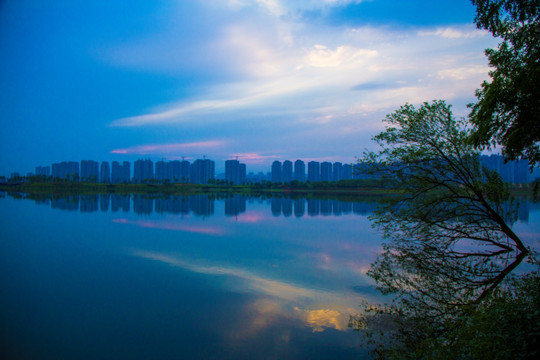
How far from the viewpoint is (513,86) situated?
10117mm

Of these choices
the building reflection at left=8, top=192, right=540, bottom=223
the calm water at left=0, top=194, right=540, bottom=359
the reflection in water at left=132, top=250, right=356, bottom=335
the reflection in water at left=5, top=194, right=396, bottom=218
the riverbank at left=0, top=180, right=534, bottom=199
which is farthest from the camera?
the riverbank at left=0, top=180, right=534, bottom=199

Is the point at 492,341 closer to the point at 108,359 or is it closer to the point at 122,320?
the point at 108,359

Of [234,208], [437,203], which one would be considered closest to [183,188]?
[234,208]

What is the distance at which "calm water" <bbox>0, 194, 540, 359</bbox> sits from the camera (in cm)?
755

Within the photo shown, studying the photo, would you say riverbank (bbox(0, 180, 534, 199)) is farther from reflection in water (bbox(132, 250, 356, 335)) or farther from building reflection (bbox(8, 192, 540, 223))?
reflection in water (bbox(132, 250, 356, 335))

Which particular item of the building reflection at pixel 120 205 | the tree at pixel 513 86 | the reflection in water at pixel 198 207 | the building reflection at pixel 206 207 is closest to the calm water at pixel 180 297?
the tree at pixel 513 86

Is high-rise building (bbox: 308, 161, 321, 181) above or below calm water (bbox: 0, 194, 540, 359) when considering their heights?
above

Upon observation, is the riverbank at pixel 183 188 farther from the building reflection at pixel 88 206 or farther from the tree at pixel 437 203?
the tree at pixel 437 203

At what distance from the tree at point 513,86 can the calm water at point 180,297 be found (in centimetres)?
685

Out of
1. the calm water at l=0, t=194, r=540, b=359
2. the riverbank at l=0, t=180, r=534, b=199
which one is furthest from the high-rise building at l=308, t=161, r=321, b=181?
the calm water at l=0, t=194, r=540, b=359

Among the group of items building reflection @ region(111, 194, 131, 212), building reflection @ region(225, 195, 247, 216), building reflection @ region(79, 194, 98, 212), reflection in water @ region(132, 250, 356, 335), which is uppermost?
reflection in water @ region(132, 250, 356, 335)

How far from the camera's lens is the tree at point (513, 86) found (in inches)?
370

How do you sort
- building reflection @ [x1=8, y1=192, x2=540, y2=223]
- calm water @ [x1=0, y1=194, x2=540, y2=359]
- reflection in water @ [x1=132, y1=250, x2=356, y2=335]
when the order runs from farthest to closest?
building reflection @ [x1=8, y1=192, x2=540, y2=223], reflection in water @ [x1=132, y1=250, x2=356, y2=335], calm water @ [x1=0, y1=194, x2=540, y2=359]

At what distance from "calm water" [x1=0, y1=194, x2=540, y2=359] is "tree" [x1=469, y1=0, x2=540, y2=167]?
270 inches
